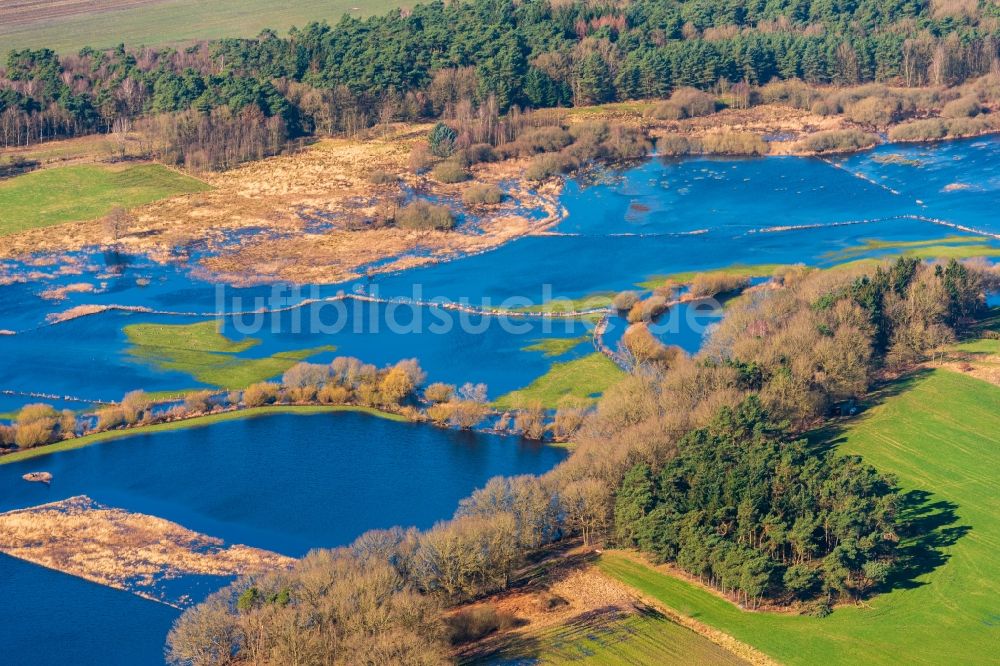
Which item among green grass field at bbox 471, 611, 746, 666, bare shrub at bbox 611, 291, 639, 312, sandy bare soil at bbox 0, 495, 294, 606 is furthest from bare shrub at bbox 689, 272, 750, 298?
sandy bare soil at bbox 0, 495, 294, 606

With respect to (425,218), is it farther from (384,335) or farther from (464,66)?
(464,66)

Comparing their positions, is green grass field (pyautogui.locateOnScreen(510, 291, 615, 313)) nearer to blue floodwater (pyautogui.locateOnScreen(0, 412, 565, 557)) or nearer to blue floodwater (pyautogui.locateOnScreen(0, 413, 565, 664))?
blue floodwater (pyautogui.locateOnScreen(0, 412, 565, 557))

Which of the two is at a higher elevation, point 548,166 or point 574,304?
point 548,166

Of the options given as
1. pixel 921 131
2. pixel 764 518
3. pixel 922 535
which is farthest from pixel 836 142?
pixel 764 518

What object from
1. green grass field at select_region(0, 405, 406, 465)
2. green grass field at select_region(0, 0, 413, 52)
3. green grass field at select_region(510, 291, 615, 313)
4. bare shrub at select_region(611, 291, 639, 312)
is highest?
green grass field at select_region(0, 0, 413, 52)

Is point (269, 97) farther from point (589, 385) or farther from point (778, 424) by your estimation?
point (778, 424)
